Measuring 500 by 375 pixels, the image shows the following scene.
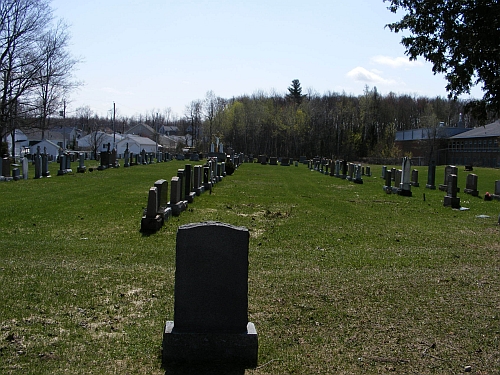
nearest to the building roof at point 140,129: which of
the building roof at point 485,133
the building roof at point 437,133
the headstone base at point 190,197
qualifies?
the building roof at point 437,133

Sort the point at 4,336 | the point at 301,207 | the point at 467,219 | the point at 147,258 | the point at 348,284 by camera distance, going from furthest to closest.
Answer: the point at 301,207 < the point at 467,219 < the point at 147,258 < the point at 348,284 < the point at 4,336

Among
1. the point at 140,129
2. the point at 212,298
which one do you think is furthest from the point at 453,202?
the point at 140,129

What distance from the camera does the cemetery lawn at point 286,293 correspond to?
5.06m

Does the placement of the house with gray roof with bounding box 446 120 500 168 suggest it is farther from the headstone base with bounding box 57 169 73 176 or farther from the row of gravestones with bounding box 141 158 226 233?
the row of gravestones with bounding box 141 158 226 233

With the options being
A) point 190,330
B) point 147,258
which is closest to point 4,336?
point 190,330

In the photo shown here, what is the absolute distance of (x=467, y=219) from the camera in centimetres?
1689

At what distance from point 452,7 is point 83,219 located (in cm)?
1026

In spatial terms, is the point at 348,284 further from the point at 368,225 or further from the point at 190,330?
the point at 368,225

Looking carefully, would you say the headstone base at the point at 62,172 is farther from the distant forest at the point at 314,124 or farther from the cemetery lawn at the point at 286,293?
the distant forest at the point at 314,124

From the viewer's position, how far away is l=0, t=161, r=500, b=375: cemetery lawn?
5059 millimetres

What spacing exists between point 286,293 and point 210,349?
2.56 meters

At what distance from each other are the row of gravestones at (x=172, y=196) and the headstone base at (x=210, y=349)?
793 centimetres

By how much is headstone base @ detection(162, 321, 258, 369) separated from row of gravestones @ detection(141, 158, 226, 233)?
26.0ft

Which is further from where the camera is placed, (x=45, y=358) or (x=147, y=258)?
(x=147, y=258)
